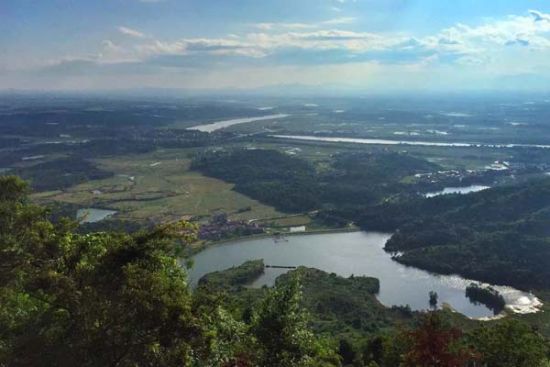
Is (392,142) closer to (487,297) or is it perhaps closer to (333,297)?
(487,297)

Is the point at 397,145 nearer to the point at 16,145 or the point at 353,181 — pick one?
the point at 353,181

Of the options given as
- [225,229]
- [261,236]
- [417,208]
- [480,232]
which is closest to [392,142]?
[417,208]

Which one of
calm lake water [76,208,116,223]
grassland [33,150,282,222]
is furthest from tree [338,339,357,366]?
calm lake water [76,208,116,223]

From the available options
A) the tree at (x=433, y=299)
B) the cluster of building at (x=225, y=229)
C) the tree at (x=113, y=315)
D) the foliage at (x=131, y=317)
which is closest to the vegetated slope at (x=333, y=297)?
the tree at (x=433, y=299)

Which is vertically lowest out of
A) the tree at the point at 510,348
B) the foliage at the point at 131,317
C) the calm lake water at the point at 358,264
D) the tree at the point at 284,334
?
the calm lake water at the point at 358,264

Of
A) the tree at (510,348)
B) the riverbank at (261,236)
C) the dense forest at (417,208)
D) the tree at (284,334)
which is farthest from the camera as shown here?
the riverbank at (261,236)

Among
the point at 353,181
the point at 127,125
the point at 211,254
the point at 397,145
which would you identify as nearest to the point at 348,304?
the point at 211,254

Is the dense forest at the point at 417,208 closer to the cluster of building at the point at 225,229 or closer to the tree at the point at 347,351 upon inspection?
the cluster of building at the point at 225,229
